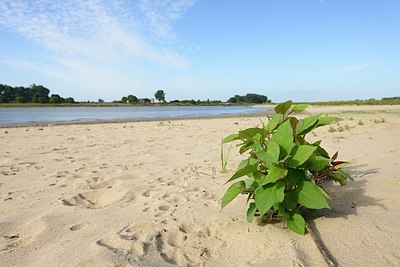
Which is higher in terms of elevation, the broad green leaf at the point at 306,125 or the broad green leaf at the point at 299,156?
the broad green leaf at the point at 306,125

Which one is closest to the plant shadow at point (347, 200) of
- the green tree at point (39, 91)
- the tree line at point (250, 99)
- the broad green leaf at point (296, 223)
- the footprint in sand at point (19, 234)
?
the broad green leaf at point (296, 223)

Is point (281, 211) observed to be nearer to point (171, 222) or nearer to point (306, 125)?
point (306, 125)

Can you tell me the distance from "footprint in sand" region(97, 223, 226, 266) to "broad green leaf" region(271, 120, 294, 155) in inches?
28.8

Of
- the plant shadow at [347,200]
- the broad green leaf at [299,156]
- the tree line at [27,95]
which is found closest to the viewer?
the broad green leaf at [299,156]

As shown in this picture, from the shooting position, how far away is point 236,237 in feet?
6.04

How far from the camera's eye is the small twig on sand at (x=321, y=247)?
1.50 m

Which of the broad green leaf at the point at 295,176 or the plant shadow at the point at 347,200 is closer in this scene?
the broad green leaf at the point at 295,176

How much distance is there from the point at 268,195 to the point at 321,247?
0.42 metres

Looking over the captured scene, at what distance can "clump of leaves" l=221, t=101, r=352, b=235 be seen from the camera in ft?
5.25

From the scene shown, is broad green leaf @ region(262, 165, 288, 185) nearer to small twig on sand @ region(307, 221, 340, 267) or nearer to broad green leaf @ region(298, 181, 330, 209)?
broad green leaf @ region(298, 181, 330, 209)

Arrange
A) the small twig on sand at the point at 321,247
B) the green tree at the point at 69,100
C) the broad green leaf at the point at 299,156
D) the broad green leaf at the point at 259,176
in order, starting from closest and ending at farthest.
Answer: the small twig on sand at the point at 321,247
the broad green leaf at the point at 299,156
the broad green leaf at the point at 259,176
the green tree at the point at 69,100

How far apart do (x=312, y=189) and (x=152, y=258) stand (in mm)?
1024

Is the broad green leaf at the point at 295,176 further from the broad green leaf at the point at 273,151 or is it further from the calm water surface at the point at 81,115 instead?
the calm water surface at the point at 81,115

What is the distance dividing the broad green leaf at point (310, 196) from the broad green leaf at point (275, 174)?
194mm
